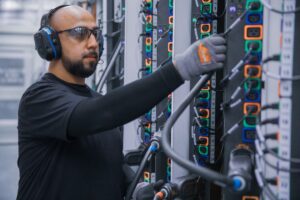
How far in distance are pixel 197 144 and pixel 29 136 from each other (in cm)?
108

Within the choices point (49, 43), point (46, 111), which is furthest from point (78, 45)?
point (46, 111)

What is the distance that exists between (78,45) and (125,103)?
1.88 ft

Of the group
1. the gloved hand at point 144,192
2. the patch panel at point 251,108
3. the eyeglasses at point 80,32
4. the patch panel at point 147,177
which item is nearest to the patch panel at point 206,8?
the eyeglasses at point 80,32

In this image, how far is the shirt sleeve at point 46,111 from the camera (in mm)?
1779

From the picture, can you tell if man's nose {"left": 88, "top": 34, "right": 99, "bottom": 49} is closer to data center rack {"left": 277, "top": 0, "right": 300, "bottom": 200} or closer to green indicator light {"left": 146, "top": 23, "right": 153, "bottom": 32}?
data center rack {"left": 277, "top": 0, "right": 300, "bottom": 200}

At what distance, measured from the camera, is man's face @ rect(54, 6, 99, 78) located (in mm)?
2076

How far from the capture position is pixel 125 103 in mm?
1671

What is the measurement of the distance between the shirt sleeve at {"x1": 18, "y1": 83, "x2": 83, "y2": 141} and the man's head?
0.18 meters

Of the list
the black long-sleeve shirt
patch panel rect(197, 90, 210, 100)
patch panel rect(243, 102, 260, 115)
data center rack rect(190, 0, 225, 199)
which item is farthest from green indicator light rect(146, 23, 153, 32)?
patch panel rect(243, 102, 260, 115)

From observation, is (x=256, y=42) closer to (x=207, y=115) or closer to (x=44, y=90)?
(x=207, y=115)

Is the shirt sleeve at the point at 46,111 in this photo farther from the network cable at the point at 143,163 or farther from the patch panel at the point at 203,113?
the patch panel at the point at 203,113

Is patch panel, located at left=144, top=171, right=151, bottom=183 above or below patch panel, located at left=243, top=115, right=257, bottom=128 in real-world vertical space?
below

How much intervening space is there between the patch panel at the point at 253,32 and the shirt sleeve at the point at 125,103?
0.40 metres

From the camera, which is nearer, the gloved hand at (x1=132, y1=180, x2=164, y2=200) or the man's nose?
the man's nose
